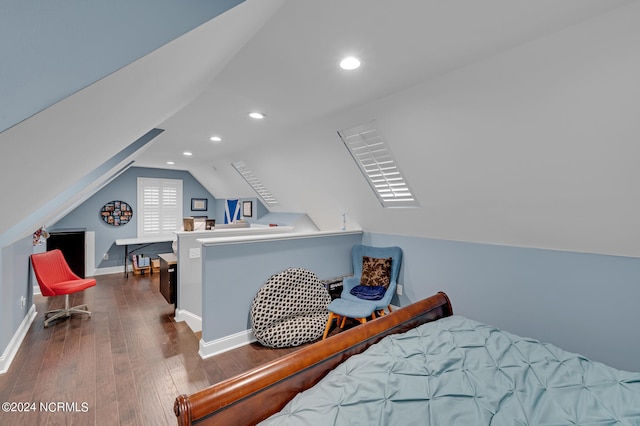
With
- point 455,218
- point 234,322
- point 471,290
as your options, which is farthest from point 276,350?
point 455,218

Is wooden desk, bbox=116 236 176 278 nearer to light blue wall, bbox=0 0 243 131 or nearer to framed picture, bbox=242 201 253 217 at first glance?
framed picture, bbox=242 201 253 217

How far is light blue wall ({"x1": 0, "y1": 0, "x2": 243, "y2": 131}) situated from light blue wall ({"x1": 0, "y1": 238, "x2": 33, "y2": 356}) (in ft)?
9.23

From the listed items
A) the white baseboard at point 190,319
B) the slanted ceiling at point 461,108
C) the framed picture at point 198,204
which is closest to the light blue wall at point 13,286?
the white baseboard at point 190,319

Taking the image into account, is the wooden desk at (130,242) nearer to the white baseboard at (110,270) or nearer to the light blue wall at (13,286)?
the white baseboard at (110,270)

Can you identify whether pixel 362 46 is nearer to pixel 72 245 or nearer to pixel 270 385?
pixel 270 385

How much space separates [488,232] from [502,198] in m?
0.44

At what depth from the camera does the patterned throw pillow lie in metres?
3.26

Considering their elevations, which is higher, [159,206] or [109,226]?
[159,206]

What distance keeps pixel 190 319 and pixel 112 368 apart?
939mm

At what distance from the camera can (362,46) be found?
5.24ft

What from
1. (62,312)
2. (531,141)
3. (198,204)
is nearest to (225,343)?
(62,312)

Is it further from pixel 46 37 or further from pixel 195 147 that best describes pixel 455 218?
pixel 195 147

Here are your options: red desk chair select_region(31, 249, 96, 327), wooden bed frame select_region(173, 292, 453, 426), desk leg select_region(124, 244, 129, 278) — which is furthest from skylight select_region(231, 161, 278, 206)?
wooden bed frame select_region(173, 292, 453, 426)

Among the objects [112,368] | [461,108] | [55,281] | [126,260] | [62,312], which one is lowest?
[112,368]
